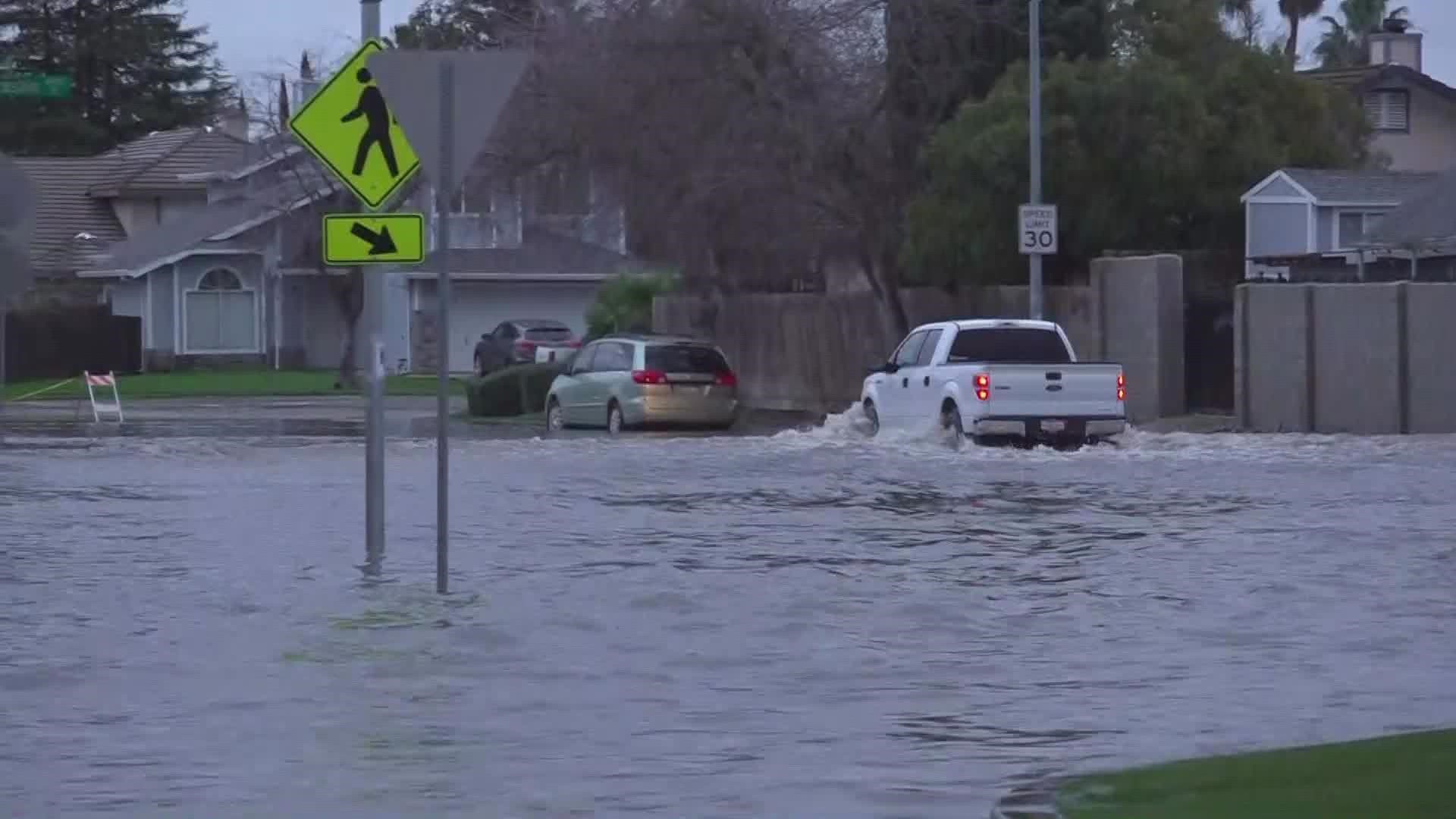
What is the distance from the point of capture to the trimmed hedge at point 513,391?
142 ft

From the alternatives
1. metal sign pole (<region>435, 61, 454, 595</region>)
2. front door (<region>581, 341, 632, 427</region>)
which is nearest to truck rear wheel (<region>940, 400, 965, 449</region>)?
front door (<region>581, 341, 632, 427</region>)

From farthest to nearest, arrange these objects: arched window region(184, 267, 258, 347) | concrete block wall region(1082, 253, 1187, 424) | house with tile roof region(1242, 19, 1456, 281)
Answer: arched window region(184, 267, 258, 347) < house with tile roof region(1242, 19, 1456, 281) < concrete block wall region(1082, 253, 1187, 424)

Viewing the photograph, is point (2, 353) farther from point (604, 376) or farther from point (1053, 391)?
point (604, 376)

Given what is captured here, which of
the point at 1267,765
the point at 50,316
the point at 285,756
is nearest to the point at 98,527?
the point at 285,756

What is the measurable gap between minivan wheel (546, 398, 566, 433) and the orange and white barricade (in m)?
6.95

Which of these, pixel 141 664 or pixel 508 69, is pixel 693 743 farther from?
pixel 508 69

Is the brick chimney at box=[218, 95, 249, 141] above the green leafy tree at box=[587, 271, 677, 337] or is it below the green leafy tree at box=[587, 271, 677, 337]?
above

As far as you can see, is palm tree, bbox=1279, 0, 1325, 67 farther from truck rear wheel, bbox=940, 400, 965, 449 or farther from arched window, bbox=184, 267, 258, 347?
truck rear wheel, bbox=940, 400, 965, 449

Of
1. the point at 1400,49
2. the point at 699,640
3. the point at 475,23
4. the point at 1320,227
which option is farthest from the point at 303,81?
the point at 699,640

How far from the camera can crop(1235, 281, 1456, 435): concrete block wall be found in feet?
102

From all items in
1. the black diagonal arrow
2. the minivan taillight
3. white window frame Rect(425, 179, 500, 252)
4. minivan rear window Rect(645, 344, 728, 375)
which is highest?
Result: white window frame Rect(425, 179, 500, 252)

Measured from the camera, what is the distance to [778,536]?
1953cm

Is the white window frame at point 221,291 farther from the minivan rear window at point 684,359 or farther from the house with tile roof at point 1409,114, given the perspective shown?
the minivan rear window at point 684,359

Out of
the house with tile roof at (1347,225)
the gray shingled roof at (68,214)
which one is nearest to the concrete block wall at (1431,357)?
the house with tile roof at (1347,225)
